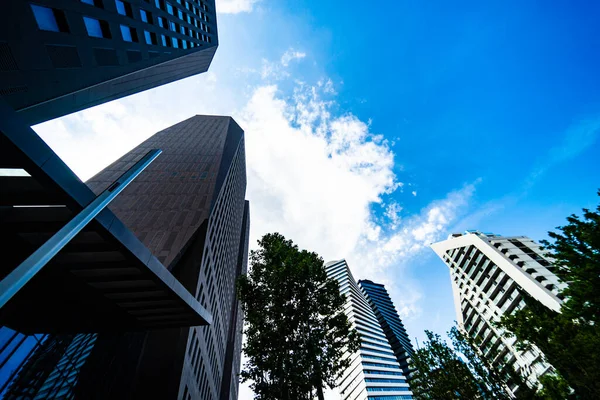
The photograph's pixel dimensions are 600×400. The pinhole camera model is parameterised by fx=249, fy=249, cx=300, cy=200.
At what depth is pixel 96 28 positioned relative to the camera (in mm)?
14664

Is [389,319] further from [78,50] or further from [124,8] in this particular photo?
[78,50]

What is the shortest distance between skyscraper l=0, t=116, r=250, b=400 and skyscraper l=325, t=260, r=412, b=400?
5142cm

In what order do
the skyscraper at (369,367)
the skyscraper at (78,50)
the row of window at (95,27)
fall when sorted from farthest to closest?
the skyscraper at (369,367), the row of window at (95,27), the skyscraper at (78,50)

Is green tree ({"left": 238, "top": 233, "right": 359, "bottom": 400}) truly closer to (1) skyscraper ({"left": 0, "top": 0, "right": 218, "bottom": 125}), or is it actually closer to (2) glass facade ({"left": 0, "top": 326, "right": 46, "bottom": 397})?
(2) glass facade ({"left": 0, "top": 326, "right": 46, "bottom": 397})

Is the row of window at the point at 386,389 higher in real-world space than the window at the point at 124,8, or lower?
lower

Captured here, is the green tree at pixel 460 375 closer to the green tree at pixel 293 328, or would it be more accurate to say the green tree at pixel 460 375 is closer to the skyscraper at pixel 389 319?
the green tree at pixel 293 328

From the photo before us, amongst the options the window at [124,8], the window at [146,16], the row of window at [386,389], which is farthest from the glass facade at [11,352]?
the row of window at [386,389]

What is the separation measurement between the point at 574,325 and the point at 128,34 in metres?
34.5

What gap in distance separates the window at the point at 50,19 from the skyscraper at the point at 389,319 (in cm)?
14441

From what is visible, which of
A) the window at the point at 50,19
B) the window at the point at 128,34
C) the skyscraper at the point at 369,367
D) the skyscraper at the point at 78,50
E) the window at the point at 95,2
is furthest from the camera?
the skyscraper at the point at 369,367

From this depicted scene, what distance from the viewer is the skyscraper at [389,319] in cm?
12488

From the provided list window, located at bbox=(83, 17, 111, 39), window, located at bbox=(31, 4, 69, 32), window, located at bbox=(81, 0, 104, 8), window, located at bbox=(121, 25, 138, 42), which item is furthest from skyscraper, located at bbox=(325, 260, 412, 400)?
window, located at bbox=(31, 4, 69, 32)

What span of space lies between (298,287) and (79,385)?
15.7 meters

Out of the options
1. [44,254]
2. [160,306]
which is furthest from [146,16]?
[44,254]
